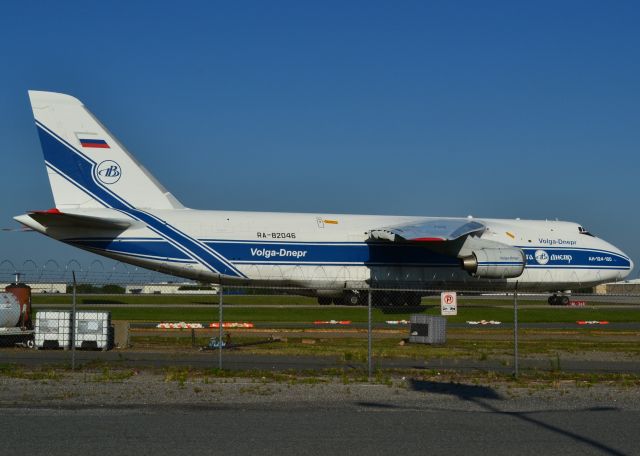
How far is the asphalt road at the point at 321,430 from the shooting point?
378 inches

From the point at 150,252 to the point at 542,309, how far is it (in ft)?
61.9

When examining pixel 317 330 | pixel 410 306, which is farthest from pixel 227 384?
pixel 410 306

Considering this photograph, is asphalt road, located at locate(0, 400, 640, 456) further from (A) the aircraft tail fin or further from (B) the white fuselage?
(A) the aircraft tail fin

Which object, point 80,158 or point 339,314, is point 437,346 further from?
point 80,158

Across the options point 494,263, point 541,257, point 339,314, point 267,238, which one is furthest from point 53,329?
point 541,257

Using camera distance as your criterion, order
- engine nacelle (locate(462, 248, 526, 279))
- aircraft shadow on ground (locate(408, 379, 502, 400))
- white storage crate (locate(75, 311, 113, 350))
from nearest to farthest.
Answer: aircraft shadow on ground (locate(408, 379, 502, 400)), white storage crate (locate(75, 311, 113, 350)), engine nacelle (locate(462, 248, 526, 279))

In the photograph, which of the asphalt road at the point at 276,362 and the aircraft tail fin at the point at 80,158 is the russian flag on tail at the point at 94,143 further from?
the asphalt road at the point at 276,362

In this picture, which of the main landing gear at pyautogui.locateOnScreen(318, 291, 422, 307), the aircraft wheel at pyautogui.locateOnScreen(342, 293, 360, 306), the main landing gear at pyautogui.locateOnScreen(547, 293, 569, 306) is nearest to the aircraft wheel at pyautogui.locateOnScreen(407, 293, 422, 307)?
the main landing gear at pyautogui.locateOnScreen(318, 291, 422, 307)

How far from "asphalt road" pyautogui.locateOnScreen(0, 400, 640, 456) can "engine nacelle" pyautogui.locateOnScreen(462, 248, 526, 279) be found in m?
A: 27.2

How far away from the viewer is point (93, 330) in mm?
21969

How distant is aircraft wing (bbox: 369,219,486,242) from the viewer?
39.2 meters

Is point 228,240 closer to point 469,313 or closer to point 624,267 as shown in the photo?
point 469,313

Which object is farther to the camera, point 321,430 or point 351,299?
point 351,299

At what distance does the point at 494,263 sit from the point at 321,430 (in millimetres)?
30561
